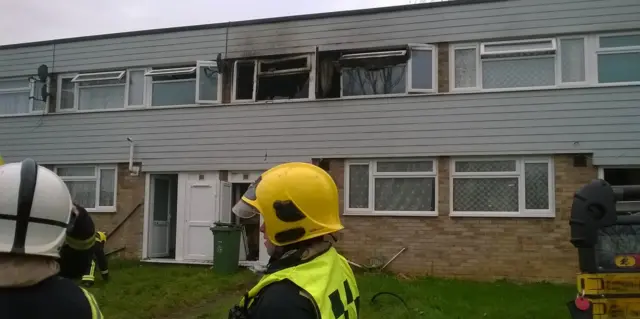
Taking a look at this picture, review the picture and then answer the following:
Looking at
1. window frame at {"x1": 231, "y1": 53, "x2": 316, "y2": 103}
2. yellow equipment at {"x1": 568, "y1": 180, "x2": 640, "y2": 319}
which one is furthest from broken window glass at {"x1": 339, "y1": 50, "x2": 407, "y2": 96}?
yellow equipment at {"x1": 568, "y1": 180, "x2": 640, "y2": 319}

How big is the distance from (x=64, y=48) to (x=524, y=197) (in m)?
11.7

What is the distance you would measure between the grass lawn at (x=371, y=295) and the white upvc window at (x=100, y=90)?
4610 millimetres

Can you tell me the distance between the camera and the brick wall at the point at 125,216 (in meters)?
14.1

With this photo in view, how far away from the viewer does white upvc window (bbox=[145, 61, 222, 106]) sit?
1380 centimetres

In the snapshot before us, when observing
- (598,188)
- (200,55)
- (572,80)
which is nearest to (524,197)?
(572,80)

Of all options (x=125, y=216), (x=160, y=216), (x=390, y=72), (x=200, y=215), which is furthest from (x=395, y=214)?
(x=125, y=216)

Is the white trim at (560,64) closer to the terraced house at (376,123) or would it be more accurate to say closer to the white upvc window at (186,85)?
the terraced house at (376,123)

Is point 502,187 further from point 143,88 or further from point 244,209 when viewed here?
point 244,209

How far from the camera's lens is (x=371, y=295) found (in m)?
9.29

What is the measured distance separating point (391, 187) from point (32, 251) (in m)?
10.8

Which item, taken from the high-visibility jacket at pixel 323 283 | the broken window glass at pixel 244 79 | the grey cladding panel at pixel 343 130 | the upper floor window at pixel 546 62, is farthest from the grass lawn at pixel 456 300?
the high-visibility jacket at pixel 323 283

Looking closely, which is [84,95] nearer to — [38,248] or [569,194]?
[569,194]

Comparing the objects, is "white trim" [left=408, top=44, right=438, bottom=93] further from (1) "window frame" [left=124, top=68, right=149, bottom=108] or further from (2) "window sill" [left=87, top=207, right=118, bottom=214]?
(2) "window sill" [left=87, top=207, right=118, bottom=214]

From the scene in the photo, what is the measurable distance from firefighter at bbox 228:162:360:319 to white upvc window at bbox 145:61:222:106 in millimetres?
11667
